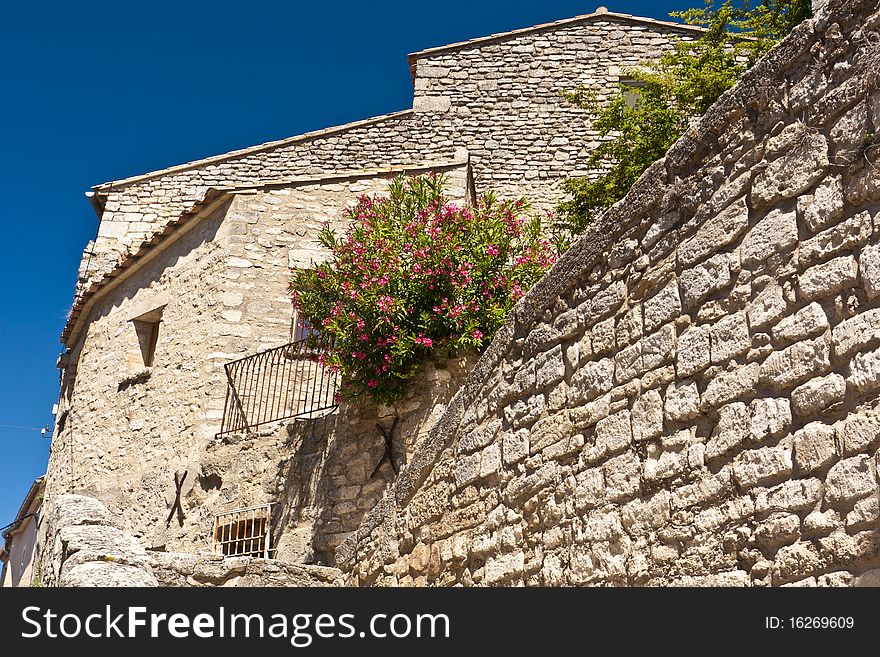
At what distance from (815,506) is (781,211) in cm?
118

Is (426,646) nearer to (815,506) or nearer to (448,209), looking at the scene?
(815,506)

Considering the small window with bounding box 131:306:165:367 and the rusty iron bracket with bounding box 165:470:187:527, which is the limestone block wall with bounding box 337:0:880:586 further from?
the small window with bounding box 131:306:165:367

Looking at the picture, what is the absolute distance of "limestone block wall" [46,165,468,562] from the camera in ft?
28.2

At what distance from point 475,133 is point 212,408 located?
6.53 meters

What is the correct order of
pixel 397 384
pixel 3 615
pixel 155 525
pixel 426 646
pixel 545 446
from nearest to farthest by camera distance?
pixel 426 646 < pixel 3 615 < pixel 545 446 < pixel 397 384 < pixel 155 525

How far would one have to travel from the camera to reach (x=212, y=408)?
10781 millimetres

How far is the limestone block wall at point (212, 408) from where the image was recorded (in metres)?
8.61

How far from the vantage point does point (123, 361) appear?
12391 mm

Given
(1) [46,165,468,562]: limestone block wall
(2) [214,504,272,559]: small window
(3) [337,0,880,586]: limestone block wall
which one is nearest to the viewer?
(3) [337,0,880,586]: limestone block wall

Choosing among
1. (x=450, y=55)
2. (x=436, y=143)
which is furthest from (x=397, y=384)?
(x=450, y=55)

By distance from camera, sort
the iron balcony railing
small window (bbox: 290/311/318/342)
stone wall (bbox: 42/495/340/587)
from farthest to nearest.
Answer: small window (bbox: 290/311/318/342) < the iron balcony railing < stone wall (bbox: 42/495/340/587)

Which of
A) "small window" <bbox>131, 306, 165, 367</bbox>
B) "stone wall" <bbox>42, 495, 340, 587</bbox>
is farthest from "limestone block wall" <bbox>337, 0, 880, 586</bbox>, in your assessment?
"small window" <bbox>131, 306, 165, 367</bbox>

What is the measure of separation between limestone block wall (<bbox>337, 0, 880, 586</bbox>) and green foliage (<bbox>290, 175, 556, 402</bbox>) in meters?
2.68

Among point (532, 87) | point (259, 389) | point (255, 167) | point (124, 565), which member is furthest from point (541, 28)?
point (124, 565)
